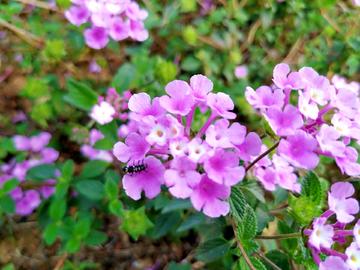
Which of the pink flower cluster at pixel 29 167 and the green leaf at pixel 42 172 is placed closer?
the green leaf at pixel 42 172

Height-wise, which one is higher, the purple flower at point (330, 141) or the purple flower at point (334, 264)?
the purple flower at point (330, 141)

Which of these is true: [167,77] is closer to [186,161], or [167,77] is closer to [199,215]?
[199,215]

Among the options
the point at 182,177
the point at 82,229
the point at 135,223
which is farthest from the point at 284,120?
the point at 82,229

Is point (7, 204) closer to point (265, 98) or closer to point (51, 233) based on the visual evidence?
point (51, 233)

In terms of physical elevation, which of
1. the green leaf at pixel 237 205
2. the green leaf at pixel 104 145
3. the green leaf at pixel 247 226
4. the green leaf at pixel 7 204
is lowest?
the green leaf at pixel 7 204

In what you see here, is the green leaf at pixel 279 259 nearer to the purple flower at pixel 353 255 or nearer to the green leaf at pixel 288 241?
the green leaf at pixel 288 241

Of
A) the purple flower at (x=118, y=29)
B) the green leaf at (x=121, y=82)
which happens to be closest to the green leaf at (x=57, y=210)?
the green leaf at (x=121, y=82)

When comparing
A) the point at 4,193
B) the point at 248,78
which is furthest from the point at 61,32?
the point at 248,78
